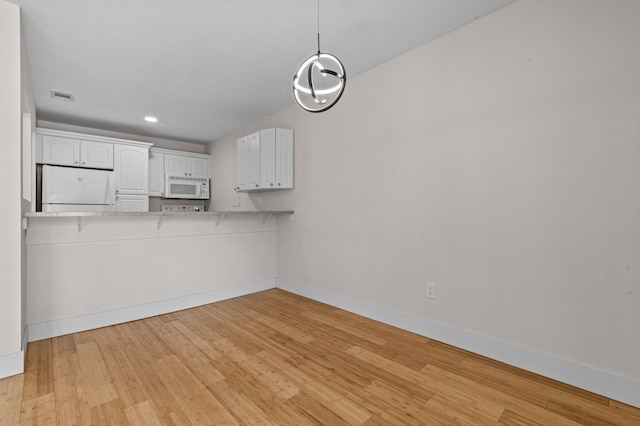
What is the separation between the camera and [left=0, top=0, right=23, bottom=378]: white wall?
1962 millimetres

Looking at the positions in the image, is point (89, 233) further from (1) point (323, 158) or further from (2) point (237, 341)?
(1) point (323, 158)

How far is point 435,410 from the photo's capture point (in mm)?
1640

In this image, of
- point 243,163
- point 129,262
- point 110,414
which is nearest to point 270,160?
point 243,163

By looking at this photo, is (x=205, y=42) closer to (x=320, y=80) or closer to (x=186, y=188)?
(x=320, y=80)

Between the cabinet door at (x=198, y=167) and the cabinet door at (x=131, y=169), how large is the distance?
81 cm

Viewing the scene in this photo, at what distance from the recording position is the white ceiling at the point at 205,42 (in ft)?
7.05

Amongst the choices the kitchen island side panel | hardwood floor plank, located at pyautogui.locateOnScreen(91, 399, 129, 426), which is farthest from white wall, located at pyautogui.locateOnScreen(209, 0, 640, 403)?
hardwood floor plank, located at pyautogui.locateOnScreen(91, 399, 129, 426)

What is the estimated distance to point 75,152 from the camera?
446 cm

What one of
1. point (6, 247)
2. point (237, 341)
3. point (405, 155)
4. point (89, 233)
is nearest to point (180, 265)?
point (89, 233)

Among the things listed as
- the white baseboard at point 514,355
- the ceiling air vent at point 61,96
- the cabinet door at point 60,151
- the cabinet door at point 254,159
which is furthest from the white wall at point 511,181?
the cabinet door at point 60,151

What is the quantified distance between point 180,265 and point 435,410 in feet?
9.19

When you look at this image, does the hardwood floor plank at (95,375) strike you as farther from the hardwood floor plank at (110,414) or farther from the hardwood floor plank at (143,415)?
the hardwood floor plank at (143,415)

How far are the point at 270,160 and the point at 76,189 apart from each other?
2970mm

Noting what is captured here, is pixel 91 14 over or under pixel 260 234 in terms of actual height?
over
